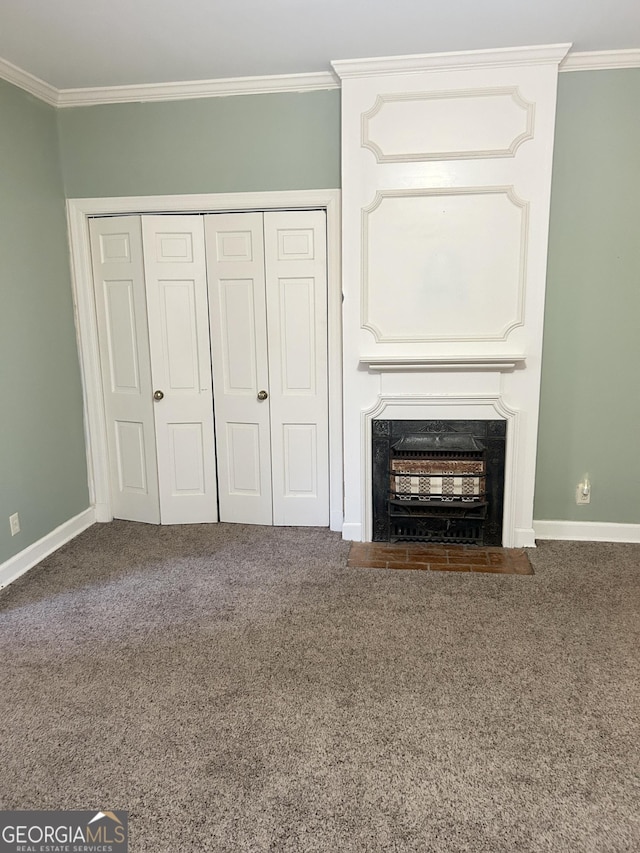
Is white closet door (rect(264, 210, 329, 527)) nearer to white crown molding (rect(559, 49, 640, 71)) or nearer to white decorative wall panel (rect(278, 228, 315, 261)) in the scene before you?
white decorative wall panel (rect(278, 228, 315, 261))

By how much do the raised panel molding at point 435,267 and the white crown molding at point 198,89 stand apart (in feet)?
2.44

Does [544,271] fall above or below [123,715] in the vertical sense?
above

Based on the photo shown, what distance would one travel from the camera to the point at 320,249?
344 centimetres

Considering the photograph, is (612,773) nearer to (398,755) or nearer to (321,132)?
(398,755)

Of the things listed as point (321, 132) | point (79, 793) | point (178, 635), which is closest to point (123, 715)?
point (79, 793)

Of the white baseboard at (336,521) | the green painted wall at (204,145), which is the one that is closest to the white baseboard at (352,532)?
the white baseboard at (336,521)

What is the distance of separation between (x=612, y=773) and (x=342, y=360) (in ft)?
7.61

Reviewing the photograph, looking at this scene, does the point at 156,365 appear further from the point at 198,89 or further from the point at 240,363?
the point at 198,89

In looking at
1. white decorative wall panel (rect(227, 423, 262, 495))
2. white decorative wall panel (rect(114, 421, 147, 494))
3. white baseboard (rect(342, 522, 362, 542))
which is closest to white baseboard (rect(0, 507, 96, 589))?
white decorative wall panel (rect(114, 421, 147, 494))

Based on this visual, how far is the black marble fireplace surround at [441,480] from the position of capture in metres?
Result: 3.34

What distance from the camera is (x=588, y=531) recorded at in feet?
11.4

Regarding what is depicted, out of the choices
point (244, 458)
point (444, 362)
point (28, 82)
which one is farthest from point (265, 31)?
point (244, 458)

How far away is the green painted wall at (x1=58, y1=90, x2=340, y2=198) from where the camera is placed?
3316 mm

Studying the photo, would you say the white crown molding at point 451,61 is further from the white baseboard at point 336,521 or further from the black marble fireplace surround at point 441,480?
the white baseboard at point 336,521
